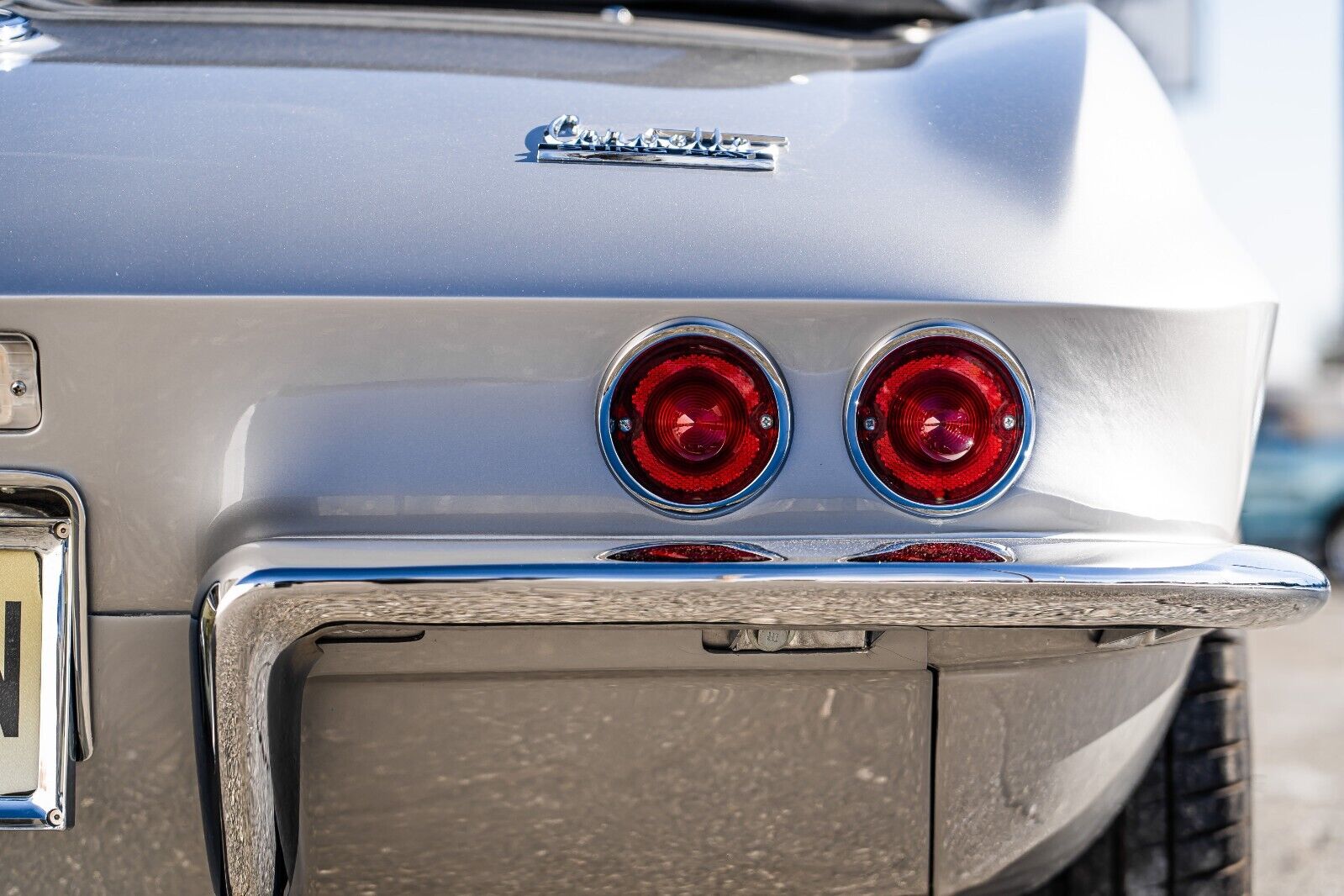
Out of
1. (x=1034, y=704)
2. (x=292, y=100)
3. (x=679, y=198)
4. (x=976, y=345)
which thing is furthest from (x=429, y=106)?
(x=1034, y=704)

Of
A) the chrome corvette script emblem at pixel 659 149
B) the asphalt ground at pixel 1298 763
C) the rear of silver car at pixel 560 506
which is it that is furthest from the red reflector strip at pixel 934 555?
the asphalt ground at pixel 1298 763

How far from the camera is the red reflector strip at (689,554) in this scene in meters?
1.11

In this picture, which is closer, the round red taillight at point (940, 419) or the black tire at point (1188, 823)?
the round red taillight at point (940, 419)

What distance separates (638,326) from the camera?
1178mm

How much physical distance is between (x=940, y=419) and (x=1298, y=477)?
31.0 feet

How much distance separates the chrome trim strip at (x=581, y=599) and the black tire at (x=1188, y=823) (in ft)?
2.48

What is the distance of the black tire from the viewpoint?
5.90 ft

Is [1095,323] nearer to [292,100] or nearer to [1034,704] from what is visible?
[1034,704]

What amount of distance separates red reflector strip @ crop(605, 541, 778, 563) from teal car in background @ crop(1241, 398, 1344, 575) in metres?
9.40

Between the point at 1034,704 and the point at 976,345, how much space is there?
1.34 ft

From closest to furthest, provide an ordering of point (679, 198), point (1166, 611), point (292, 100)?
point (1166, 611) < point (679, 198) < point (292, 100)

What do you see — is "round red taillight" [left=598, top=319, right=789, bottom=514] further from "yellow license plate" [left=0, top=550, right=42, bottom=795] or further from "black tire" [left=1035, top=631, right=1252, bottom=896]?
"black tire" [left=1035, top=631, right=1252, bottom=896]

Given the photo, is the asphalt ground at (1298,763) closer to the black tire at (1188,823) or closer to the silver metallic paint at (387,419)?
the black tire at (1188,823)

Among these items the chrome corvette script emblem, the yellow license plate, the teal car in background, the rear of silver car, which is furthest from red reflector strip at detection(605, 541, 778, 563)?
the teal car in background
